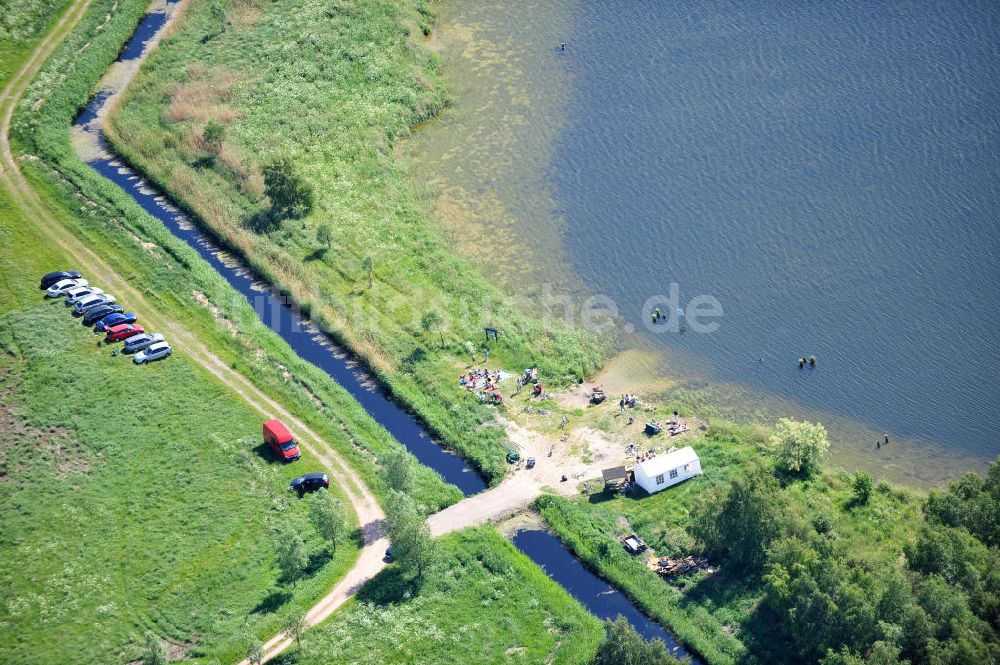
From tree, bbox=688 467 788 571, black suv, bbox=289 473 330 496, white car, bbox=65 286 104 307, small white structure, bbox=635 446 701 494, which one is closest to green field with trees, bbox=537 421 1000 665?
tree, bbox=688 467 788 571

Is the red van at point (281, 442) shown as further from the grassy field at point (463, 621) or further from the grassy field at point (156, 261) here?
the grassy field at point (463, 621)

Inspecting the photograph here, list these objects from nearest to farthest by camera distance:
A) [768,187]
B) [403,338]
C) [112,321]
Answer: [112,321] → [403,338] → [768,187]

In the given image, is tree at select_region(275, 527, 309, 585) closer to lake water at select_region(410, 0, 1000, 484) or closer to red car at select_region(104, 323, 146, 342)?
red car at select_region(104, 323, 146, 342)

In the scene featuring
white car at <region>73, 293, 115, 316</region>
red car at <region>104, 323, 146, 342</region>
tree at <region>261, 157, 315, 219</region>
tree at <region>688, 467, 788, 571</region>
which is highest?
tree at <region>261, 157, 315, 219</region>

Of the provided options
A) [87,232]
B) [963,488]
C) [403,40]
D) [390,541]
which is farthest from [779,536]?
[403,40]

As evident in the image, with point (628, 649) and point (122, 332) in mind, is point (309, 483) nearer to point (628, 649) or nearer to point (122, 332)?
point (122, 332)

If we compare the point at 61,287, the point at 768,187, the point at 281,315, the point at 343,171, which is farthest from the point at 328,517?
the point at 768,187
